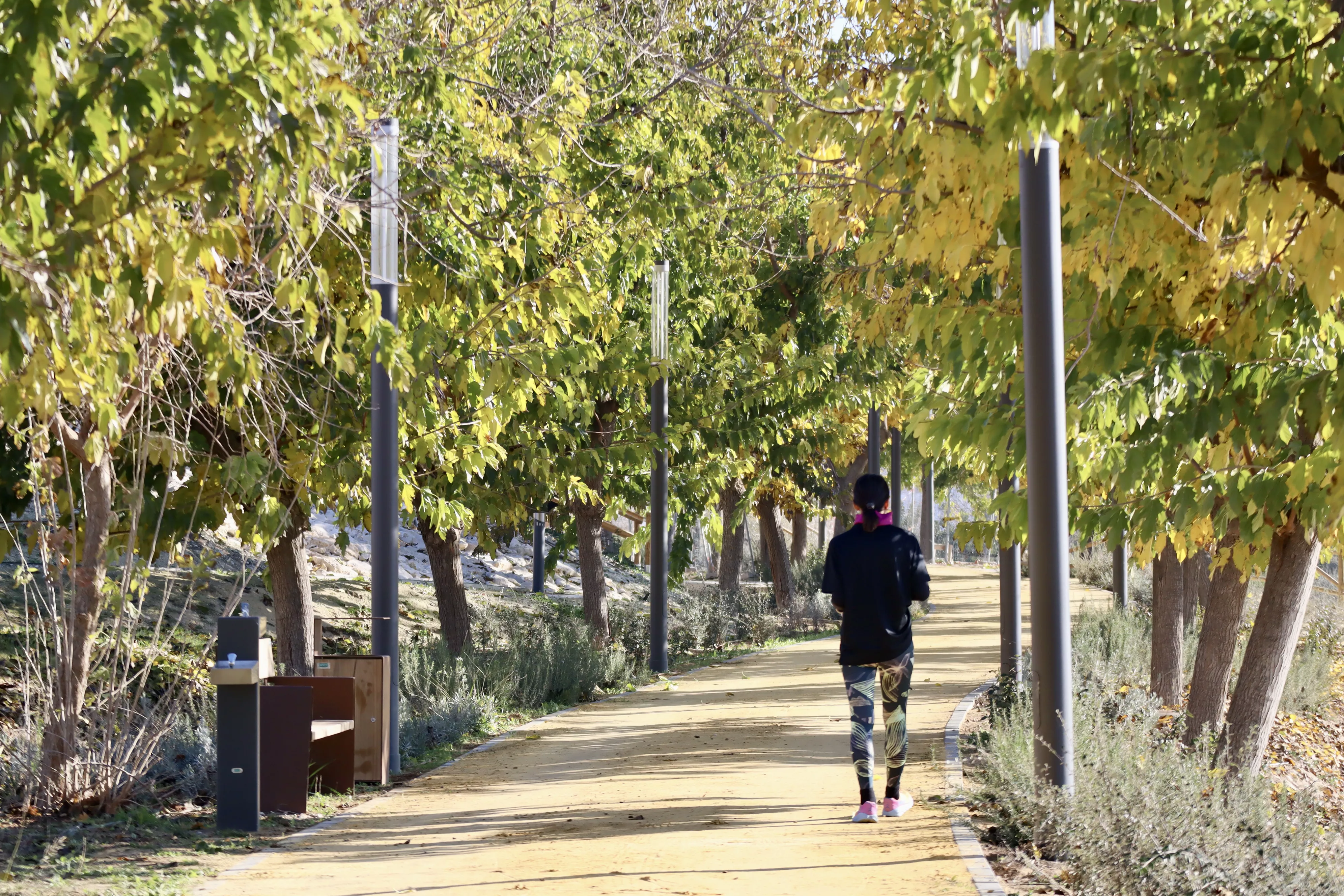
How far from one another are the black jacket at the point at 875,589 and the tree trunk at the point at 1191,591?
12.6 m

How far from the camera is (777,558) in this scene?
28656 mm

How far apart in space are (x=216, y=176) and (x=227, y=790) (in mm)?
4269

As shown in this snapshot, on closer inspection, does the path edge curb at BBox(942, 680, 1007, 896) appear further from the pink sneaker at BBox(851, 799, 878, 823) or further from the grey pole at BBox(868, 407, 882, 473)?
the grey pole at BBox(868, 407, 882, 473)

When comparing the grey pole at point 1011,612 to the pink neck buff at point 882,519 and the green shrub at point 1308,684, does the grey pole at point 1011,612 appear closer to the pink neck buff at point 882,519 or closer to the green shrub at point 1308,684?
the green shrub at point 1308,684

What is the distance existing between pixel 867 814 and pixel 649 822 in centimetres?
127

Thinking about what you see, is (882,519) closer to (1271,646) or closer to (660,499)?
(1271,646)

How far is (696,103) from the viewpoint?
43.1ft

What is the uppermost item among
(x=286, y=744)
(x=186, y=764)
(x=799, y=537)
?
(x=799, y=537)

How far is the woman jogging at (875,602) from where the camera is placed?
714cm

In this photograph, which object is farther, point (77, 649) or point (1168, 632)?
point (1168, 632)

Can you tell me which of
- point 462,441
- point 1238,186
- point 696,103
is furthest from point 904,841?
point 696,103

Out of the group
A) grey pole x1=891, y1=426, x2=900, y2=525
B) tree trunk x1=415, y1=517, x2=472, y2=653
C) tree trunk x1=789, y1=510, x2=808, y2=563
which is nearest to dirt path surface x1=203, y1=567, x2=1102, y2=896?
tree trunk x1=415, y1=517, x2=472, y2=653

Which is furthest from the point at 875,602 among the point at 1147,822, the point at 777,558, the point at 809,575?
the point at 809,575

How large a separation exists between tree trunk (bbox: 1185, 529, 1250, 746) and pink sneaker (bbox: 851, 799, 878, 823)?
4.12m
